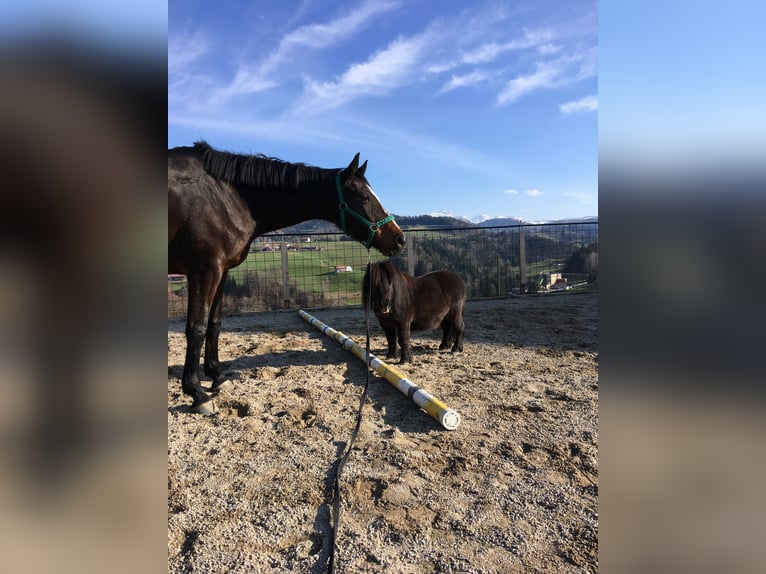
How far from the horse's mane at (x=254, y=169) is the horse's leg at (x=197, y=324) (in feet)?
2.72

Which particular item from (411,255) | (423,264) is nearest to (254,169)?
(411,255)

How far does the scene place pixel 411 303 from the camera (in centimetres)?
488

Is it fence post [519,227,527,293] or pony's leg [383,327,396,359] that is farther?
fence post [519,227,527,293]

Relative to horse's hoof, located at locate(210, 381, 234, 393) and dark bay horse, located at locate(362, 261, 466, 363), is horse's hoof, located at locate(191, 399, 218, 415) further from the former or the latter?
dark bay horse, located at locate(362, 261, 466, 363)

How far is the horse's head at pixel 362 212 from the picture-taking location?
3.75 metres

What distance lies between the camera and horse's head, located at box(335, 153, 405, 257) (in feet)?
Answer: 12.3

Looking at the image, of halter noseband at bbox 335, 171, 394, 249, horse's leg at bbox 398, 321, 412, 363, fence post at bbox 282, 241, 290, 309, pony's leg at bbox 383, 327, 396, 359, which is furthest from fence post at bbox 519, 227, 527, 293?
halter noseband at bbox 335, 171, 394, 249

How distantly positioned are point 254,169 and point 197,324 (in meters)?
1.38

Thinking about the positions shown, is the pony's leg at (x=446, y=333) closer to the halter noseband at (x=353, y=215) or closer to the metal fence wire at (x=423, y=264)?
the halter noseband at (x=353, y=215)

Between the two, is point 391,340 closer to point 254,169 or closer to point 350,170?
point 350,170
